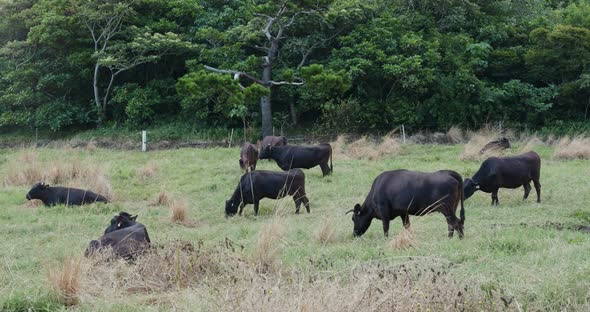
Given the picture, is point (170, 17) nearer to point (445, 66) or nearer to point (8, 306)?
point (445, 66)

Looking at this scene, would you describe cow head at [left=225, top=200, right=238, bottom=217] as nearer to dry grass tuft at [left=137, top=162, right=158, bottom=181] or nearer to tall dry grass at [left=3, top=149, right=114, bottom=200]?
tall dry grass at [left=3, top=149, right=114, bottom=200]

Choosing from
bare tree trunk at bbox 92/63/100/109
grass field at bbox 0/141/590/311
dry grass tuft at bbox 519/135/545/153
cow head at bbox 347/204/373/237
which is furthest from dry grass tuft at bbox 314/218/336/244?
bare tree trunk at bbox 92/63/100/109

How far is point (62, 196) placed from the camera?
15.9 m

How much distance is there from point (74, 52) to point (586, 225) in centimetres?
3098

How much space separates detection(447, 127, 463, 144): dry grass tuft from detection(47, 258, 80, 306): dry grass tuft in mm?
23956

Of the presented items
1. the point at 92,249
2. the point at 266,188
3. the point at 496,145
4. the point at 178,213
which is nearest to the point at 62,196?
the point at 178,213

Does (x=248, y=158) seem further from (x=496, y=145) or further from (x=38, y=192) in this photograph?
(x=496, y=145)

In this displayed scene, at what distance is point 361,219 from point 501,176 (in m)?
5.49

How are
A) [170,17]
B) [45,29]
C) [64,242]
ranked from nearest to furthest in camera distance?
[64,242], [45,29], [170,17]

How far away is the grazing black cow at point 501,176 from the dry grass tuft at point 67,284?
34.4 ft

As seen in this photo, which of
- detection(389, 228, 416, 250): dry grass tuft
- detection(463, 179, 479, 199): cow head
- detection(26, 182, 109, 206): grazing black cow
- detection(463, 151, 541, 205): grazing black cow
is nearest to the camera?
detection(389, 228, 416, 250): dry grass tuft

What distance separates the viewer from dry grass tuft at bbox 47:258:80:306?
6.31 metres

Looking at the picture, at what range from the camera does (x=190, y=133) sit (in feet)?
108

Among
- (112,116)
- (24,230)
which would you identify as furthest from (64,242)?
(112,116)
